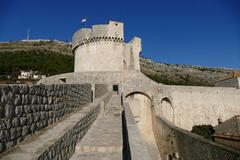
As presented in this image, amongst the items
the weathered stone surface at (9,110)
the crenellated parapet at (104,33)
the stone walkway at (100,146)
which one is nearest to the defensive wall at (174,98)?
the crenellated parapet at (104,33)

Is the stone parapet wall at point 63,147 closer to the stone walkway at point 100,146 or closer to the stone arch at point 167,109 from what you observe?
the stone walkway at point 100,146

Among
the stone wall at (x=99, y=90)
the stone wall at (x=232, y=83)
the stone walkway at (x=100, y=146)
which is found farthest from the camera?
the stone wall at (x=232, y=83)

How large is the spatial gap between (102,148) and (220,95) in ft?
81.0

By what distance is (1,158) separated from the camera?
264 centimetres

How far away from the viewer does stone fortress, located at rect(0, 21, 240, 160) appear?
10.8 feet

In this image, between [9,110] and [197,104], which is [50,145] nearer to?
[9,110]

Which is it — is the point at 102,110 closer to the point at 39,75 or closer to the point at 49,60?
the point at 39,75

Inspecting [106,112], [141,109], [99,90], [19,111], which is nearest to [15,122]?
[19,111]

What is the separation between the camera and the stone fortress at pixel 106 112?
3.28 m

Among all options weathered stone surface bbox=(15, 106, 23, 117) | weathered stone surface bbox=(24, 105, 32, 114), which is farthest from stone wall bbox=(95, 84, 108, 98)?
weathered stone surface bbox=(15, 106, 23, 117)

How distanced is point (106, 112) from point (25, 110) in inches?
284

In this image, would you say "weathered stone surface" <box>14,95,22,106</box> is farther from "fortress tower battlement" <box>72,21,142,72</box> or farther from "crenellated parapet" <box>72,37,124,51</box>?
"crenellated parapet" <box>72,37,124,51</box>

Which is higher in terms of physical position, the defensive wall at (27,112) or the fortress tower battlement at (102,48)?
the fortress tower battlement at (102,48)

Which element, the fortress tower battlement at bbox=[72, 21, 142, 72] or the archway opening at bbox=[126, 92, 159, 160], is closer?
the archway opening at bbox=[126, 92, 159, 160]
